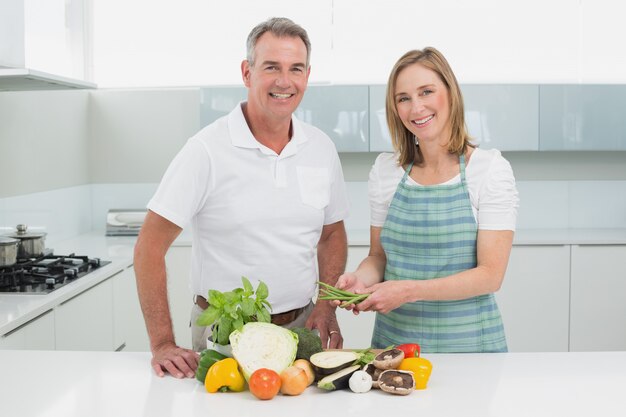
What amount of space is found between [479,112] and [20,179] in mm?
2527

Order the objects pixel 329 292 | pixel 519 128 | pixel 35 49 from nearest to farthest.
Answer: pixel 329 292 → pixel 35 49 → pixel 519 128

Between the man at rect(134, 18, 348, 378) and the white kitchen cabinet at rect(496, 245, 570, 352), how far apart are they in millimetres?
2205

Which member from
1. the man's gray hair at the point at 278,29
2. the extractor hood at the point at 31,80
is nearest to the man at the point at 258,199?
the man's gray hair at the point at 278,29

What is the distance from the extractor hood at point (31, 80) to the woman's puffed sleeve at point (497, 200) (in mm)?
1657

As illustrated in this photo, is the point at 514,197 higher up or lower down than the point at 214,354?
higher up

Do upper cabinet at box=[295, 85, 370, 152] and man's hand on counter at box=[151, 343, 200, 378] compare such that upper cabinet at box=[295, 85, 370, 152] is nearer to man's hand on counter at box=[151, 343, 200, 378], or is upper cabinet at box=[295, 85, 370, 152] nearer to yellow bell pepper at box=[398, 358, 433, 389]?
man's hand on counter at box=[151, 343, 200, 378]

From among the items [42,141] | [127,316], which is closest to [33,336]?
[127,316]

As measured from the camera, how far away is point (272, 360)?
1.59m

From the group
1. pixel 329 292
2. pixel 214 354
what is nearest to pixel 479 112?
pixel 329 292

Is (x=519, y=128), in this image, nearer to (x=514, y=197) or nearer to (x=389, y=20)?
(x=389, y=20)

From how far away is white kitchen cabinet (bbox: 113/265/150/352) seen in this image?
12.1 feet

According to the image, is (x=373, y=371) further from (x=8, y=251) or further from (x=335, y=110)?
(x=335, y=110)

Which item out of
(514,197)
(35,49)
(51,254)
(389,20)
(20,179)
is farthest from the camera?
(389,20)

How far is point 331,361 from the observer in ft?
5.39
